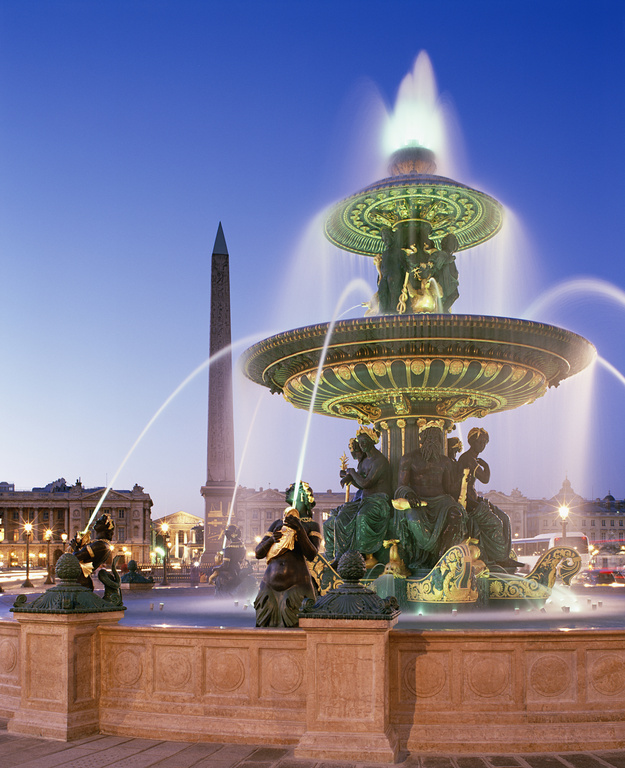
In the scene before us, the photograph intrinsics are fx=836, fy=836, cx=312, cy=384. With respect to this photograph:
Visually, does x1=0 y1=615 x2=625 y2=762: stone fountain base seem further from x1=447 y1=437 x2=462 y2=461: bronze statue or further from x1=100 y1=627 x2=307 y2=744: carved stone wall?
x1=447 y1=437 x2=462 y2=461: bronze statue

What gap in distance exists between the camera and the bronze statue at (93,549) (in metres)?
8.77

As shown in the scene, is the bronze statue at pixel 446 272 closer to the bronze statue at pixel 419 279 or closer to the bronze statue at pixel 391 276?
the bronze statue at pixel 419 279

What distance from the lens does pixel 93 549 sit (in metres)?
8.79

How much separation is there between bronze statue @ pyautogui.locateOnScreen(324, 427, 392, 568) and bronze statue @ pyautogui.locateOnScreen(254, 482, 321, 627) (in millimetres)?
4081

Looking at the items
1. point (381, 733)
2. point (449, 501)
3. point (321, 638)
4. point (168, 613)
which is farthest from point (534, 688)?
point (168, 613)

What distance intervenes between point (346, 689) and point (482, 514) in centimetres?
647

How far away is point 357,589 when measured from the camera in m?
6.32

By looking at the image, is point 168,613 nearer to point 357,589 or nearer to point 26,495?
point 357,589

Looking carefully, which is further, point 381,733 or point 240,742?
point 240,742

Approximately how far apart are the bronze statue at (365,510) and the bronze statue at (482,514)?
3.70ft

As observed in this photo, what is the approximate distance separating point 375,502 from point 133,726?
574cm

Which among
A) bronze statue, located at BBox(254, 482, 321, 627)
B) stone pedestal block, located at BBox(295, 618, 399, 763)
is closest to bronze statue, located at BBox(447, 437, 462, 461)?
bronze statue, located at BBox(254, 482, 321, 627)

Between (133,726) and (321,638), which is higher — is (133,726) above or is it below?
below

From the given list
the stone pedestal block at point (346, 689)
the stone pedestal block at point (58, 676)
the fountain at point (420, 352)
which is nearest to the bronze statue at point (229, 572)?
the fountain at point (420, 352)
